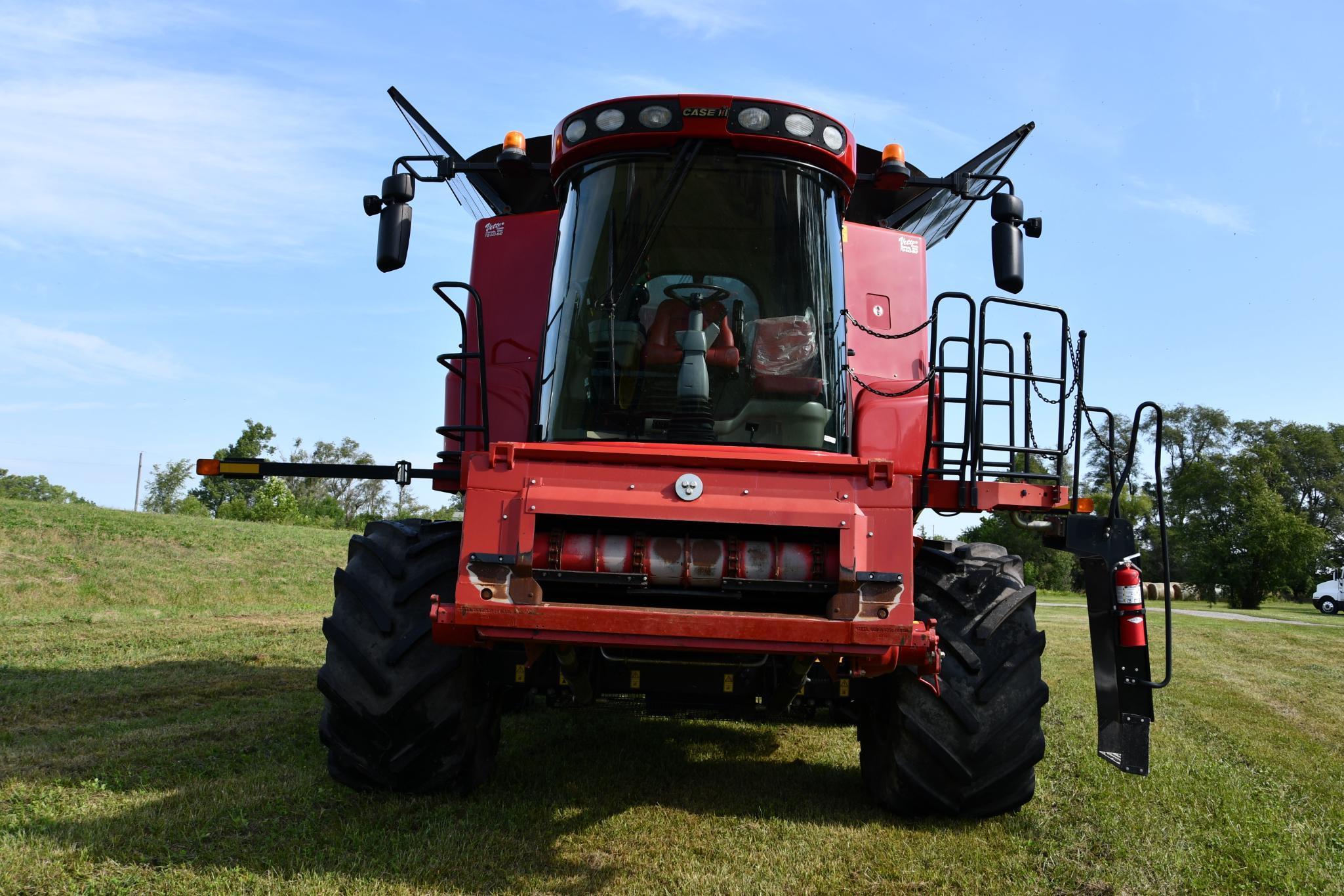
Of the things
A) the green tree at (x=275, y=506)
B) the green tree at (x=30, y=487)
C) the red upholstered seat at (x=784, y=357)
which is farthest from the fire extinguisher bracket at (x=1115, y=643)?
the green tree at (x=30, y=487)

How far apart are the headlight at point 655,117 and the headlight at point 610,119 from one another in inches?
3.8

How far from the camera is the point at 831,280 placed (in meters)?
5.01

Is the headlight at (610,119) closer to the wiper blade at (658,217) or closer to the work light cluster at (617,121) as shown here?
the work light cluster at (617,121)

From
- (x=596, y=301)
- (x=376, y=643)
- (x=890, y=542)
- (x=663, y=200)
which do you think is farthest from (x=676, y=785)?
(x=663, y=200)

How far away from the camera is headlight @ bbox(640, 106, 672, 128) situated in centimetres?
486

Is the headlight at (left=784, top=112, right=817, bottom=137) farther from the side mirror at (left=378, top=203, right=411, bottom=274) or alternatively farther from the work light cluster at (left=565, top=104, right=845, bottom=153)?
the side mirror at (left=378, top=203, right=411, bottom=274)

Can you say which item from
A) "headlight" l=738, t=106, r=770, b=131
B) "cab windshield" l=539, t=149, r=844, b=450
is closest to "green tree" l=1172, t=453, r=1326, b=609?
"cab windshield" l=539, t=149, r=844, b=450

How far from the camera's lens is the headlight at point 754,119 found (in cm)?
486

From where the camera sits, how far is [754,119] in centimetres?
486

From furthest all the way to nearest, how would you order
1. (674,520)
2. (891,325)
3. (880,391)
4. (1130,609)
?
(891,325) → (880,391) → (1130,609) → (674,520)

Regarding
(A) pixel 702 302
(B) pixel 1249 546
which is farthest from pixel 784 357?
(B) pixel 1249 546

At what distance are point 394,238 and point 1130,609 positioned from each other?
376 cm

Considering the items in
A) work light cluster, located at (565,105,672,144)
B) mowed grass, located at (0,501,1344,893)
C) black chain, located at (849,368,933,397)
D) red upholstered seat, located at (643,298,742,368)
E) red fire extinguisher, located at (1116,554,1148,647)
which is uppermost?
work light cluster, located at (565,105,672,144)

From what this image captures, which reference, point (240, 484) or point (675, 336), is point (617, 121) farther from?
point (240, 484)
